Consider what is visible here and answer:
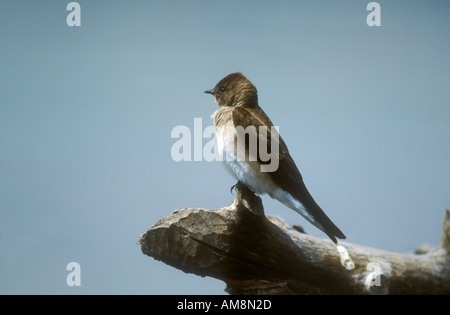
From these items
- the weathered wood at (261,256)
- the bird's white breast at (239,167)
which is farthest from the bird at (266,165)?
the weathered wood at (261,256)

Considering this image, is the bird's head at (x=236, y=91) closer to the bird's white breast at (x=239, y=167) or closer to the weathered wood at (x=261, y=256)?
the bird's white breast at (x=239, y=167)

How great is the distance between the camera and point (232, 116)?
162 inches

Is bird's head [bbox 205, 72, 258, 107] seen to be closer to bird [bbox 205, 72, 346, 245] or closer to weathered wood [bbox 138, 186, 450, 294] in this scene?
bird [bbox 205, 72, 346, 245]

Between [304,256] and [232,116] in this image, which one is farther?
[232,116]

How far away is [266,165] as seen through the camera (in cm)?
391

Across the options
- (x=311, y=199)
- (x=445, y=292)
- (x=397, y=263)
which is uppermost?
(x=311, y=199)

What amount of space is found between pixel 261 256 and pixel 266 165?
0.81 m

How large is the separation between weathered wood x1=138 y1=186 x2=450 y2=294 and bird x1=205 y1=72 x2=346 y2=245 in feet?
0.63

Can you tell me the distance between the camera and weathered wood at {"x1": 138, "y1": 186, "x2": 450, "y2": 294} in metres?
3.46

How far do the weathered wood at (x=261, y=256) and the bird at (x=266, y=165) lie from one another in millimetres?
191

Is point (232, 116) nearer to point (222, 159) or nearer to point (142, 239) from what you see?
point (222, 159)
